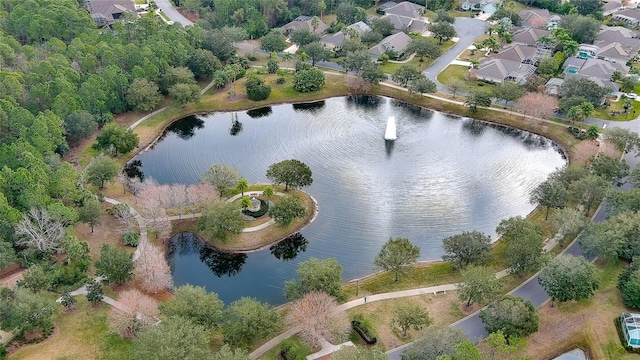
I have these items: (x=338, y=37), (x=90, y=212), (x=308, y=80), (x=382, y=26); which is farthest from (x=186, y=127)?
(x=382, y=26)

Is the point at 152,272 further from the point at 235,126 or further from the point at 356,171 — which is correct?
the point at 235,126

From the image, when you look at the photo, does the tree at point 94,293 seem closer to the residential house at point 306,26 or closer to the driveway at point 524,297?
the driveway at point 524,297

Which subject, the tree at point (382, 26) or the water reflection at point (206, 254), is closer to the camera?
the water reflection at point (206, 254)

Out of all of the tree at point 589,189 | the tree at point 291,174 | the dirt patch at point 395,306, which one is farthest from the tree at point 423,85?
the dirt patch at point 395,306

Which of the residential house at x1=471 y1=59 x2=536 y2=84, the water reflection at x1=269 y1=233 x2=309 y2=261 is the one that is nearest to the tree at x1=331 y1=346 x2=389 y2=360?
the water reflection at x1=269 y1=233 x2=309 y2=261

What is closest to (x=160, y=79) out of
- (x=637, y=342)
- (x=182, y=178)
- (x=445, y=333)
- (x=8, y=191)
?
(x=182, y=178)

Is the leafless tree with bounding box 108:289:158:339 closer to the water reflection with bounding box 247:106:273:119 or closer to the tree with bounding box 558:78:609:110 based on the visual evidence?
the water reflection with bounding box 247:106:273:119
